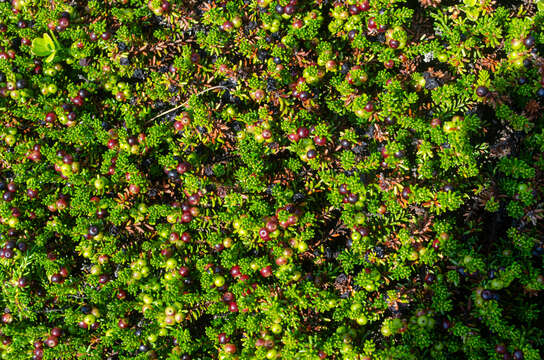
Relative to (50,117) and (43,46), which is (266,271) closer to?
(50,117)

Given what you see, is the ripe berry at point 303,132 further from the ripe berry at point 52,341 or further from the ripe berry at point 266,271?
the ripe berry at point 52,341

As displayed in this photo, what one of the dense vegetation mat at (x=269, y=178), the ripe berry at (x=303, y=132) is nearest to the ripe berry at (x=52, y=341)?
the dense vegetation mat at (x=269, y=178)

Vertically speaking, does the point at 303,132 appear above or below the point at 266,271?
above

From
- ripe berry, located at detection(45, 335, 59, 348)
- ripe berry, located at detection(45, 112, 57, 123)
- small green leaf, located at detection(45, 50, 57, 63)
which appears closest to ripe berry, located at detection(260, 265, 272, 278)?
ripe berry, located at detection(45, 335, 59, 348)

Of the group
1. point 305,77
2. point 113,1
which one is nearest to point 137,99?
point 113,1

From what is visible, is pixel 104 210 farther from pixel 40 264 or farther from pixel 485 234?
pixel 485 234

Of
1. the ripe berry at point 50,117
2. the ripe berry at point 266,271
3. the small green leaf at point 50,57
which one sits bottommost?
the ripe berry at point 266,271

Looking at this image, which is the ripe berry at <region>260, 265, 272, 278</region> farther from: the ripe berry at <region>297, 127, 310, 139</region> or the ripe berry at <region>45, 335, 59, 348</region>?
the ripe berry at <region>45, 335, 59, 348</region>

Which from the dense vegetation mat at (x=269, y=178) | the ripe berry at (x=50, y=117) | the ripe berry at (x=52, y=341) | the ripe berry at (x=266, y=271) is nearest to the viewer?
the dense vegetation mat at (x=269, y=178)

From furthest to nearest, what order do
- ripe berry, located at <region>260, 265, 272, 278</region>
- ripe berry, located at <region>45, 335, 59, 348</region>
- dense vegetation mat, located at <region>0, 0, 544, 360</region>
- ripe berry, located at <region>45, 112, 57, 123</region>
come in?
ripe berry, located at <region>45, 112, 57, 123</region>
ripe berry, located at <region>45, 335, 59, 348</region>
ripe berry, located at <region>260, 265, 272, 278</region>
dense vegetation mat, located at <region>0, 0, 544, 360</region>

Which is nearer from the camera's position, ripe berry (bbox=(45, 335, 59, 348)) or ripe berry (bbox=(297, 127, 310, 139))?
ripe berry (bbox=(297, 127, 310, 139))

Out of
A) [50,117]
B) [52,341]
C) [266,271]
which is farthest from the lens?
[50,117]

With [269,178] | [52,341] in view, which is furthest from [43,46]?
[52,341]
